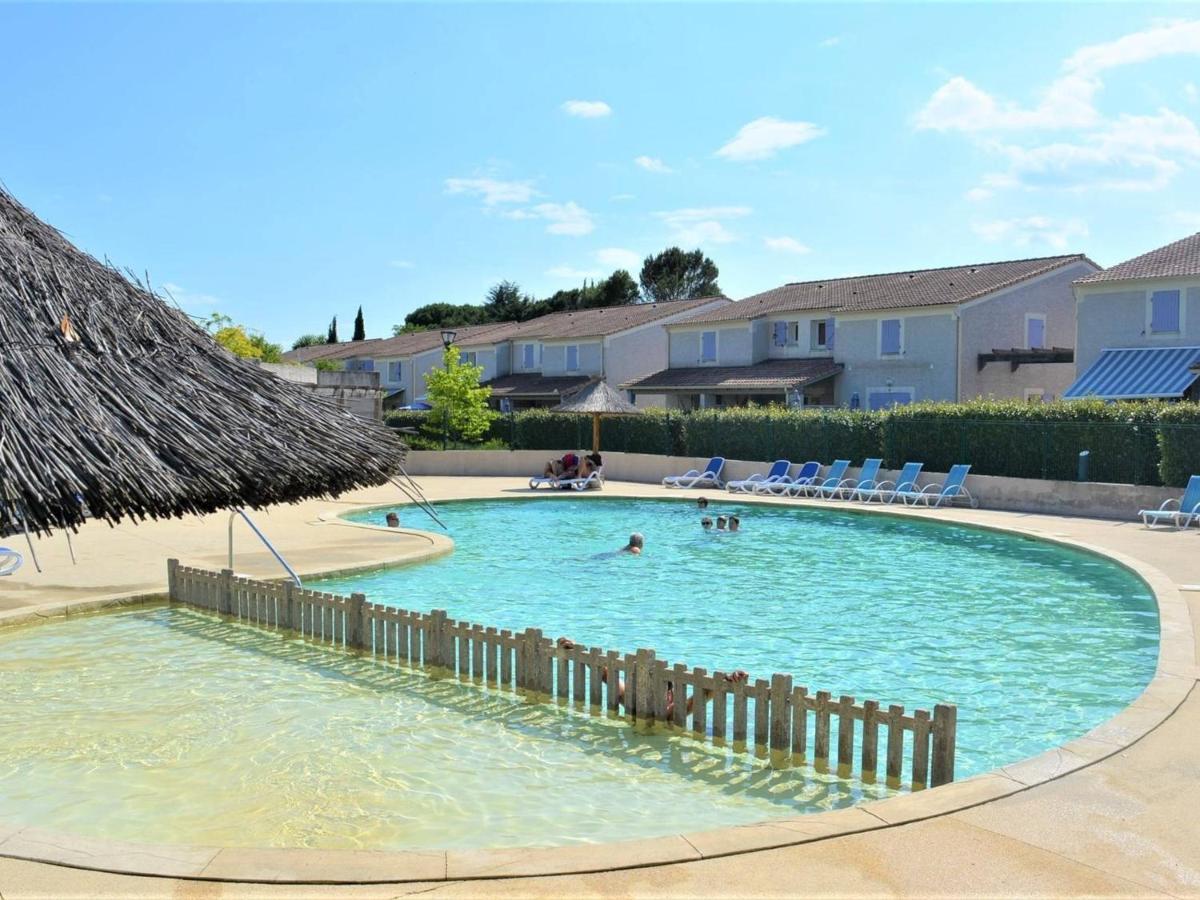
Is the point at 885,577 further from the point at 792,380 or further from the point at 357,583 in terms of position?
the point at 792,380

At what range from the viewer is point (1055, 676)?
1084 cm

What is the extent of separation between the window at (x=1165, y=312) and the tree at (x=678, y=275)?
227ft

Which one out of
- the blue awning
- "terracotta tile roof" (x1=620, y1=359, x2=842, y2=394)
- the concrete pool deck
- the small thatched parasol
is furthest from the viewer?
Result: "terracotta tile roof" (x1=620, y1=359, x2=842, y2=394)

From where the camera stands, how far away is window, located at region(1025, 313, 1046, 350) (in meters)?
42.7

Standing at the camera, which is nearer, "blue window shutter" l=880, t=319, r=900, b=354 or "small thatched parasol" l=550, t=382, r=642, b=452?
"small thatched parasol" l=550, t=382, r=642, b=452

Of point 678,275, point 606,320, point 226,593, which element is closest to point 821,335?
point 606,320

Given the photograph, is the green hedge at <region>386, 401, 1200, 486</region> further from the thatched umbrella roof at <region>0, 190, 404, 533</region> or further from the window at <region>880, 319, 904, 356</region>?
the thatched umbrella roof at <region>0, 190, 404, 533</region>

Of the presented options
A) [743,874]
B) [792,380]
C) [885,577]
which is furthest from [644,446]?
[743,874]

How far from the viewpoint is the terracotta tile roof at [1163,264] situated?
33750 mm

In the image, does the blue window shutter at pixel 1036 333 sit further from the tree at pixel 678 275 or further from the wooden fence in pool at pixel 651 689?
the tree at pixel 678 275

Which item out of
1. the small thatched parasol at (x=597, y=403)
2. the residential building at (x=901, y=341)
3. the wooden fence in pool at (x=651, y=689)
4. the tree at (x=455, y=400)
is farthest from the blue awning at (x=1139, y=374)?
the wooden fence in pool at (x=651, y=689)

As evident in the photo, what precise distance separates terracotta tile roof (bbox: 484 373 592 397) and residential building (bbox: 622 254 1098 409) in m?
6.14

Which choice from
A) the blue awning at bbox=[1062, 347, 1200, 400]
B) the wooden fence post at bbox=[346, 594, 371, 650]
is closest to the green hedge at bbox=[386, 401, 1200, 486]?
the blue awning at bbox=[1062, 347, 1200, 400]

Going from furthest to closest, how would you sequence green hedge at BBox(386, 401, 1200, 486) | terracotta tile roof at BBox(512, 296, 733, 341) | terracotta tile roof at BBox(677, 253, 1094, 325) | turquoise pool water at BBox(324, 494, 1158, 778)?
terracotta tile roof at BBox(512, 296, 733, 341) → terracotta tile roof at BBox(677, 253, 1094, 325) → green hedge at BBox(386, 401, 1200, 486) → turquoise pool water at BBox(324, 494, 1158, 778)
